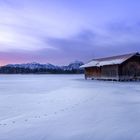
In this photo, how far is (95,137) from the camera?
6188mm

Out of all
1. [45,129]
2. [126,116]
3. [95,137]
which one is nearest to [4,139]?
[45,129]

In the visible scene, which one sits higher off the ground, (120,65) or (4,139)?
(120,65)

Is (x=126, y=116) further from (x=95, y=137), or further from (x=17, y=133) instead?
(x=17, y=133)

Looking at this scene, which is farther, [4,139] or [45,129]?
[45,129]

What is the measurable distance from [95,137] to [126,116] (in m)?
2.78

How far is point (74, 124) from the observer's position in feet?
24.7

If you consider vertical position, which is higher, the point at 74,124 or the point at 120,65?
the point at 120,65

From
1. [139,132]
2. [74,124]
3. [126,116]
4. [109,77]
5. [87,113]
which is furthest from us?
[109,77]


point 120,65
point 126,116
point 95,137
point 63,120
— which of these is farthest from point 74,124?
point 120,65

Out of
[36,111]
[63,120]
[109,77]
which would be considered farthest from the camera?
[109,77]

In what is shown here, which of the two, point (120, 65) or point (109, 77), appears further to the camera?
point (109, 77)

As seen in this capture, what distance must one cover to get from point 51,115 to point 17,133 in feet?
8.18

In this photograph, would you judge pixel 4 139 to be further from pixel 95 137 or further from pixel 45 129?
pixel 95 137

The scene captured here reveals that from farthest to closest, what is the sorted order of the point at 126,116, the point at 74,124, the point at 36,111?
1. the point at 36,111
2. the point at 126,116
3. the point at 74,124
